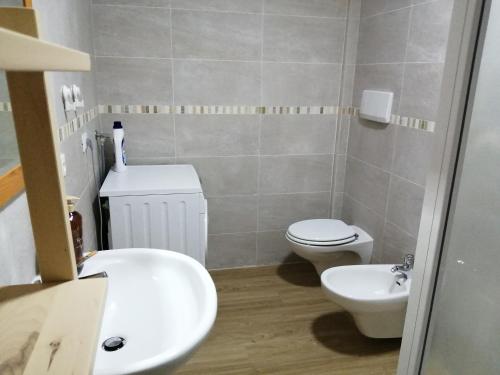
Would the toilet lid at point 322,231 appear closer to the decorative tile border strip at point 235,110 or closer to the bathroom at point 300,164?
the bathroom at point 300,164

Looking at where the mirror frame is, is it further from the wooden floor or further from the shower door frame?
the wooden floor

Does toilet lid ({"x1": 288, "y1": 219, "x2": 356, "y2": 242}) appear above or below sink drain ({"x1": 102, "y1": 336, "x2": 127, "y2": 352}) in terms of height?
below

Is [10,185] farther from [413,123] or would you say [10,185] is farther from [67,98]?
[413,123]

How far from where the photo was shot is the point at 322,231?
252 cm

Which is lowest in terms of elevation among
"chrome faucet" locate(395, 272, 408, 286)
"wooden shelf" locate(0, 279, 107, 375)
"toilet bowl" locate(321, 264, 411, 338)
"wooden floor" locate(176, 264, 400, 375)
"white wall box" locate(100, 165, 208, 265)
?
"wooden floor" locate(176, 264, 400, 375)

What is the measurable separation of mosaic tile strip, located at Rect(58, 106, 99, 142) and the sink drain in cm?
73

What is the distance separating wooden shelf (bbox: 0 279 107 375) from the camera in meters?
0.42

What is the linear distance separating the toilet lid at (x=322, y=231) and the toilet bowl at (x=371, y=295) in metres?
0.31

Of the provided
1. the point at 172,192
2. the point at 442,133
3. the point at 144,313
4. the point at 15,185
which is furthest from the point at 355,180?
the point at 15,185

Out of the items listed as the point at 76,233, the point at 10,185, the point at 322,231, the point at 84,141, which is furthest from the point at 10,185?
the point at 322,231

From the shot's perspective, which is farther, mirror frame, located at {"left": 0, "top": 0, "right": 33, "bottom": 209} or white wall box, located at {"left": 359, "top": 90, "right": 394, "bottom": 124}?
white wall box, located at {"left": 359, "top": 90, "right": 394, "bottom": 124}

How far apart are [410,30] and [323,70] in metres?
0.70

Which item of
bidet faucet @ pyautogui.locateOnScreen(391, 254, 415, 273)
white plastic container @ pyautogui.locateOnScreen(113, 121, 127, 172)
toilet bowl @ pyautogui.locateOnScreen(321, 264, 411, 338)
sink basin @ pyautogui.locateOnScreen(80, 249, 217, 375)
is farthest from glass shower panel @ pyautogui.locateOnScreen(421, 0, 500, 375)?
white plastic container @ pyautogui.locateOnScreen(113, 121, 127, 172)

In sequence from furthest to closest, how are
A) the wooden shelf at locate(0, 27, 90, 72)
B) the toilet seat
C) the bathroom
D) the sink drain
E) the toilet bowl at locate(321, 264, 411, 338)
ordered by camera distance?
the toilet seat < the toilet bowl at locate(321, 264, 411, 338) < the bathroom < the sink drain < the wooden shelf at locate(0, 27, 90, 72)
